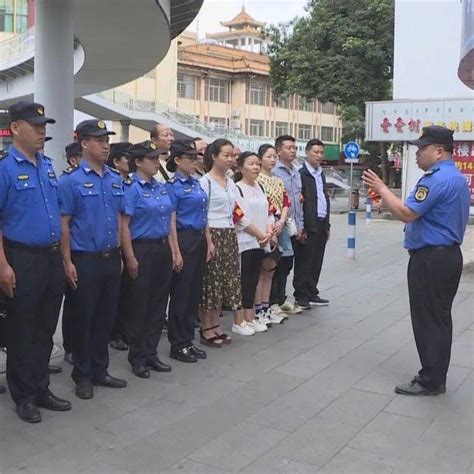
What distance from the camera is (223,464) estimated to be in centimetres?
322

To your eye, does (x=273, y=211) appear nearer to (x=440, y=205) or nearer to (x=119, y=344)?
(x=119, y=344)

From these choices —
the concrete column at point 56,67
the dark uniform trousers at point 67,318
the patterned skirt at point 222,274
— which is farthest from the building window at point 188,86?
the dark uniform trousers at point 67,318

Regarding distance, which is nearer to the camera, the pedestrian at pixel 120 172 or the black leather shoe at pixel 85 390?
the black leather shoe at pixel 85 390

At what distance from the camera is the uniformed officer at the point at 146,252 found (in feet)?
14.5

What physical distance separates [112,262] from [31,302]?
0.64 meters

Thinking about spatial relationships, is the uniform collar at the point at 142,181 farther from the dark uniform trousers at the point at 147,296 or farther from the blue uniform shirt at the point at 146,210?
the dark uniform trousers at the point at 147,296

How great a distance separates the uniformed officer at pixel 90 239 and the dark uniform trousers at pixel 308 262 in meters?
3.12

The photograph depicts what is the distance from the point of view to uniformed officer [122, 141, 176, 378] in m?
4.41

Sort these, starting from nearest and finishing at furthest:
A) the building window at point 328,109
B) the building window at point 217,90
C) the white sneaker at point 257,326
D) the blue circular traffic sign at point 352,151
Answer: the white sneaker at point 257,326 → the blue circular traffic sign at point 352,151 → the building window at point 217,90 → the building window at point 328,109

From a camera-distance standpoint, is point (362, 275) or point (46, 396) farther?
point (362, 275)

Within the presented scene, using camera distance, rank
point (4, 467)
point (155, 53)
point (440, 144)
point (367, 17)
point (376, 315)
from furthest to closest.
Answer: point (367, 17) < point (155, 53) < point (376, 315) < point (440, 144) < point (4, 467)

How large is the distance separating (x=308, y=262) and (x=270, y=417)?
3296 mm

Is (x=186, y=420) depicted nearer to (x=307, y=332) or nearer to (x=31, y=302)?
(x=31, y=302)

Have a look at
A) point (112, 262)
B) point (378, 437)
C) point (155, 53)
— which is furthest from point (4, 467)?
point (155, 53)
